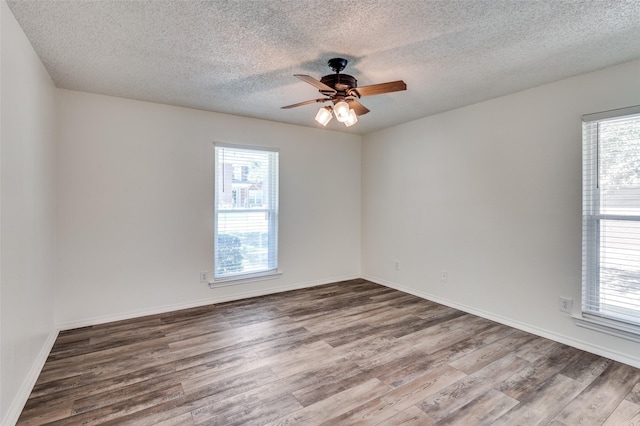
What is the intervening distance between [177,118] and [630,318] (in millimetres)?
4701

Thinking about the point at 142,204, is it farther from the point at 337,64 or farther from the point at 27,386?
the point at 337,64

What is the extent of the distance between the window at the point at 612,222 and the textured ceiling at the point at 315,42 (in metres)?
0.56

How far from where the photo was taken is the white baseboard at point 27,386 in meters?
1.79

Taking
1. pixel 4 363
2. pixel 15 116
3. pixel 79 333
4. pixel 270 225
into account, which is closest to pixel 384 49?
pixel 15 116

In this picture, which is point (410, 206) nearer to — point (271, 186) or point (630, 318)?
point (271, 186)

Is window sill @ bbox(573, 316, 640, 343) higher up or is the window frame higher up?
the window frame

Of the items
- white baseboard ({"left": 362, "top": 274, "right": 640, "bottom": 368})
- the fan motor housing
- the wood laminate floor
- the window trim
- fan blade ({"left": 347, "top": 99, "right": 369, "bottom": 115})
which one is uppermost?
the fan motor housing

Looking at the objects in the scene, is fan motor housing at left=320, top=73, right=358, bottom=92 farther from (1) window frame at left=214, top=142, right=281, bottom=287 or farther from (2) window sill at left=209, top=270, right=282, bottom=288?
(2) window sill at left=209, top=270, right=282, bottom=288

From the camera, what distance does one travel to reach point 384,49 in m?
2.26

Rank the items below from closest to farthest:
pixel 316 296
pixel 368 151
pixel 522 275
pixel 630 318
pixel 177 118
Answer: pixel 630 318 < pixel 522 275 < pixel 177 118 < pixel 316 296 < pixel 368 151

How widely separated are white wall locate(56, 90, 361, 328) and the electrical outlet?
3066mm

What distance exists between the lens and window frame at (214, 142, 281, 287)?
12.8 ft

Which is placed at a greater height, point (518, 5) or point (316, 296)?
point (518, 5)

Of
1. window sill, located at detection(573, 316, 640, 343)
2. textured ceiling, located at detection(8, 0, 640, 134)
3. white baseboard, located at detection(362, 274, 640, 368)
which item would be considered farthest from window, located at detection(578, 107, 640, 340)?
Answer: textured ceiling, located at detection(8, 0, 640, 134)
